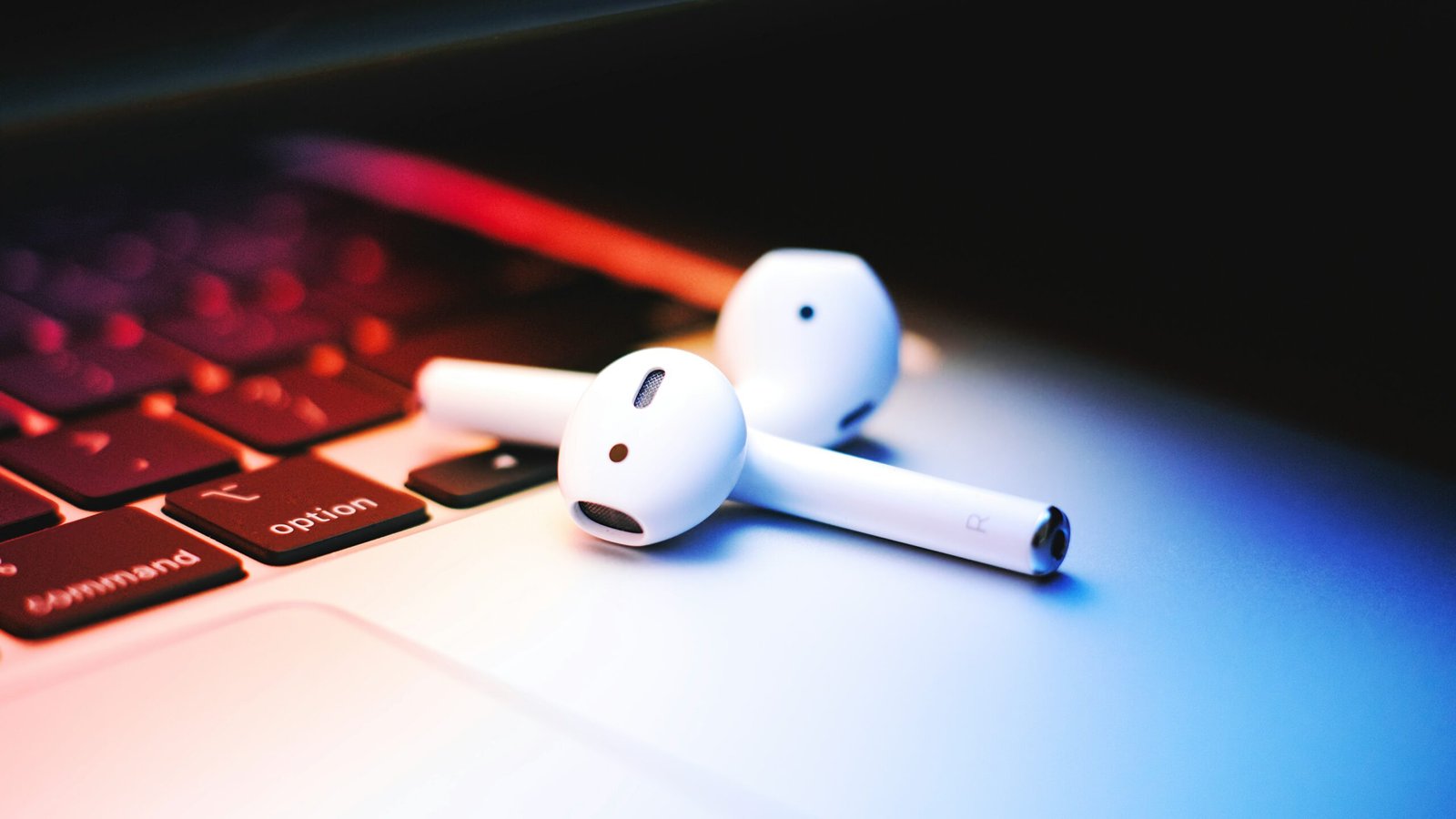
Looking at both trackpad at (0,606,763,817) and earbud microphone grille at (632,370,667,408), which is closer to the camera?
trackpad at (0,606,763,817)

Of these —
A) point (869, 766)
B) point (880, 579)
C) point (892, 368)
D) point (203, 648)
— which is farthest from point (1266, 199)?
point (203, 648)

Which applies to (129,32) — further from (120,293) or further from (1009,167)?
(1009,167)

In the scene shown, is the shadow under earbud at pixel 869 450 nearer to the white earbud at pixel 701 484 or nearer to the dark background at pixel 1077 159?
the white earbud at pixel 701 484

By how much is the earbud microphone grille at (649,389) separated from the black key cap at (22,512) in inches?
8.7

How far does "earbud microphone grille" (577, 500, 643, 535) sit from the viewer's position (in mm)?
A: 493

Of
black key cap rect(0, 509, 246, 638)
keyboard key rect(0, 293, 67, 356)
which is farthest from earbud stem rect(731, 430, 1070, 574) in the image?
keyboard key rect(0, 293, 67, 356)

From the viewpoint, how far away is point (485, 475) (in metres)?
0.55

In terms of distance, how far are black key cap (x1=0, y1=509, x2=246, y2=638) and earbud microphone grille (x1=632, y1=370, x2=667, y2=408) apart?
16cm

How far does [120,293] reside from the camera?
750 millimetres

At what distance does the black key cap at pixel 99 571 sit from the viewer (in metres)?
0.41

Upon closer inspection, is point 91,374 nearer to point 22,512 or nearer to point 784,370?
point 22,512

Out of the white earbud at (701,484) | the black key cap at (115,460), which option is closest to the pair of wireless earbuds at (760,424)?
the white earbud at (701,484)

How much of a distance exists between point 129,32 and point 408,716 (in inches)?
8.4

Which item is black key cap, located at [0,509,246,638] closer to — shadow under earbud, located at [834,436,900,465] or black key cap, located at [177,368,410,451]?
black key cap, located at [177,368,410,451]
